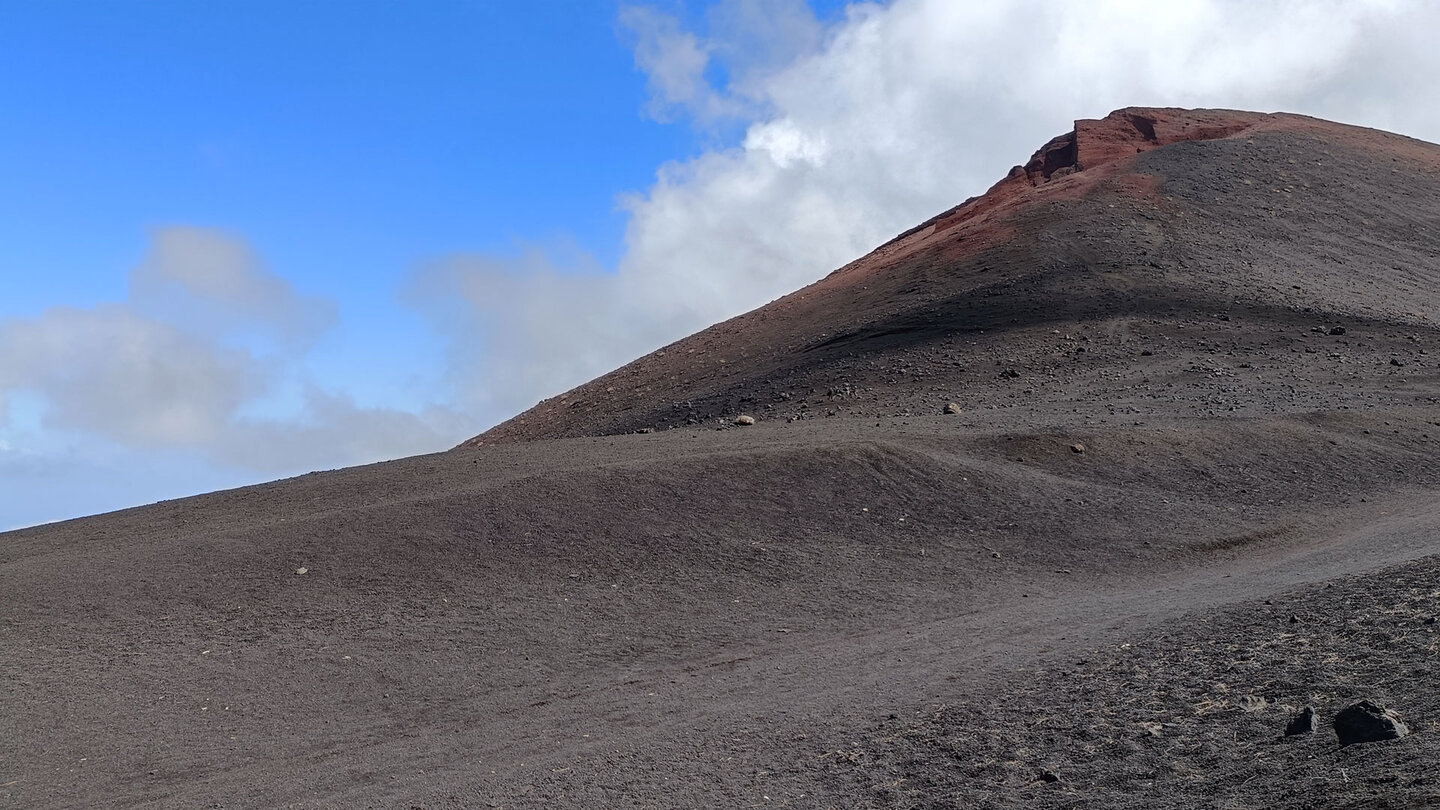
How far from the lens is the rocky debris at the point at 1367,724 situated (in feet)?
19.3

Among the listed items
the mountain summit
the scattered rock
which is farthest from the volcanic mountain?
the mountain summit

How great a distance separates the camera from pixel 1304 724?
Answer: 645 cm

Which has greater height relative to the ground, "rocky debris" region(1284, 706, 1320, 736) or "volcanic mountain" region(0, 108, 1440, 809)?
"volcanic mountain" region(0, 108, 1440, 809)

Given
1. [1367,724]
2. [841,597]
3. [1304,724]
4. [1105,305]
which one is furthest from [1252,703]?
[1105,305]

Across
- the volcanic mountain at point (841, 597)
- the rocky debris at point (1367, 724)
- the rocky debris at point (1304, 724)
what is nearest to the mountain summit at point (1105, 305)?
the volcanic mountain at point (841, 597)

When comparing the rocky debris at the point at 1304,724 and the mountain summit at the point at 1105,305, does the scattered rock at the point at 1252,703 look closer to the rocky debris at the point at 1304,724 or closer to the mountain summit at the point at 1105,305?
the rocky debris at the point at 1304,724

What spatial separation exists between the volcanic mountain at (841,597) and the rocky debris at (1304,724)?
0.09m

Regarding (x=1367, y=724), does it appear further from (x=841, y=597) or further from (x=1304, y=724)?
(x=841, y=597)

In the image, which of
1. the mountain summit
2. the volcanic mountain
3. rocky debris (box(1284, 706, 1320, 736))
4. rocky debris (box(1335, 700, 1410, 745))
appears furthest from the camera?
the mountain summit

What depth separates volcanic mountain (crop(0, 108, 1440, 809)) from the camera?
7.61 meters

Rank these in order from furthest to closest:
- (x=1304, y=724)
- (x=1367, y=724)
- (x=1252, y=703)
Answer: (x=1252, y=703)
(x=1304, y=724)
(x=1367, y=724)

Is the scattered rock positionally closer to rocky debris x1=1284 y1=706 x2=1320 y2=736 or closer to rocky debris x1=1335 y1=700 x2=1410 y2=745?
rocky debris x1=1284 y1=706 x2=1320 y2=736

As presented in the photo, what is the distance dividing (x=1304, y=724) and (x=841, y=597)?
719 cm

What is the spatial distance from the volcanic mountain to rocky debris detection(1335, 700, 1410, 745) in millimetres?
87
